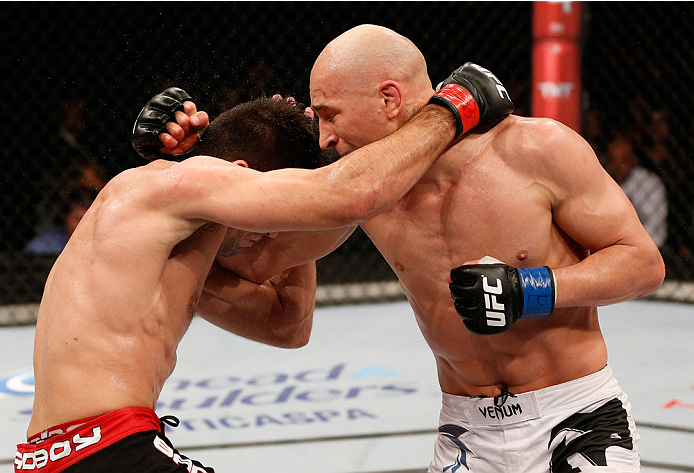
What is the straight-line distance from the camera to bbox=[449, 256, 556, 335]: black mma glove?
1.44m

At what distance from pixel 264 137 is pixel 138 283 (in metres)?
0.43

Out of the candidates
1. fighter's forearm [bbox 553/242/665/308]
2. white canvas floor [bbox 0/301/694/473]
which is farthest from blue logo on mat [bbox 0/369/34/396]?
fighter's forearm [bbox 553/242/665/308]

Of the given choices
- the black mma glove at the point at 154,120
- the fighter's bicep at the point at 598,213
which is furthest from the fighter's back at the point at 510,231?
the black mma glove at the point at 154,120

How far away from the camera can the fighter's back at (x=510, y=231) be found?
153 cm

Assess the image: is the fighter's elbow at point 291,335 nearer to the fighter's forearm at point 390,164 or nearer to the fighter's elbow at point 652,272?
the fighter's forearm at point 390,164

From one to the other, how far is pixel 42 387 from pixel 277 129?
661 millimetres

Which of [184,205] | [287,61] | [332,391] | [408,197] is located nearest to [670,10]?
[287,61]

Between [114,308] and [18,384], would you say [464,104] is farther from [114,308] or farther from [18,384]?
[18,384]

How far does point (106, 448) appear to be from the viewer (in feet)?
4.23

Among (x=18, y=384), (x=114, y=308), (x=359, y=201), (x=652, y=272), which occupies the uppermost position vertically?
(x=359, y=201)

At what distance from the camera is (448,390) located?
5.80 feet

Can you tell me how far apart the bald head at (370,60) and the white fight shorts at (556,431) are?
669mm

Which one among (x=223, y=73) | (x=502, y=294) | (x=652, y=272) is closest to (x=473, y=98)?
(x=502, y=294)

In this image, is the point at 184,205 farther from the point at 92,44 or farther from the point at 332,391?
the point at 92,44
